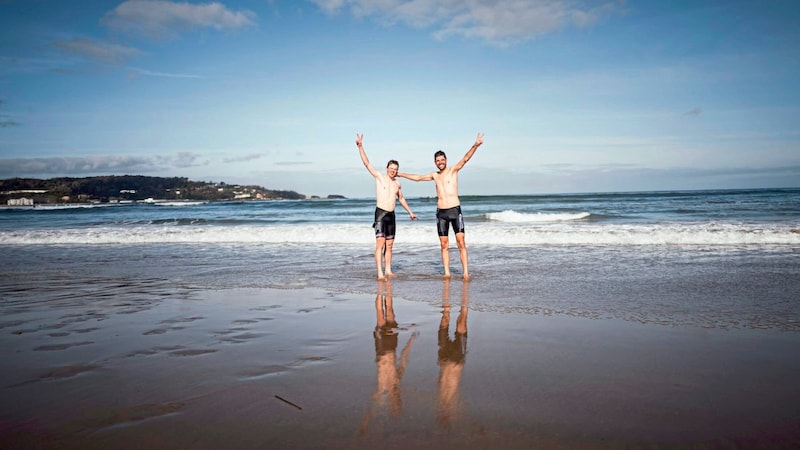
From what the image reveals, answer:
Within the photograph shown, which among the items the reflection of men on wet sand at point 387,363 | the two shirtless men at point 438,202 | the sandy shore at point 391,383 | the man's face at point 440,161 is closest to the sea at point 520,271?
the two shirtless men at point 438,202

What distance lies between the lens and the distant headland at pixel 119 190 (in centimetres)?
5342

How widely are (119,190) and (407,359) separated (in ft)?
204

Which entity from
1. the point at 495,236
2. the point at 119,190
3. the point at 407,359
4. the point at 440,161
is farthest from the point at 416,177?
the point at 119,190

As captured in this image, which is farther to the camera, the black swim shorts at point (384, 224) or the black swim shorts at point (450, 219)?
the black swim shorts at point (384, 224)

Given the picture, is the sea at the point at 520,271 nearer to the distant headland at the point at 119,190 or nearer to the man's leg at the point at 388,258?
the man's leg at the point at 388,258

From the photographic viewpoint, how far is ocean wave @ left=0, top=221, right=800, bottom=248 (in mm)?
13234

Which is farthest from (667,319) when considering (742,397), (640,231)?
(640,231)

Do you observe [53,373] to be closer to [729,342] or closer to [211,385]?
[211,385]

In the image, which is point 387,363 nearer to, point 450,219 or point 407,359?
point 407,359

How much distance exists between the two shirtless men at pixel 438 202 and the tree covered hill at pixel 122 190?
55270mm

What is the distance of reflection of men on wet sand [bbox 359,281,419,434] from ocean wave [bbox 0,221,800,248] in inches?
361

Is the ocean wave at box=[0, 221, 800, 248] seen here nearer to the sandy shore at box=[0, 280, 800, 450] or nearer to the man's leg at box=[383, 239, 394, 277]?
the man's leg at box=[383, 239, 394, 277]

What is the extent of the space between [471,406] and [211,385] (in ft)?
5.69

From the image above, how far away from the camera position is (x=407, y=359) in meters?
3.76
